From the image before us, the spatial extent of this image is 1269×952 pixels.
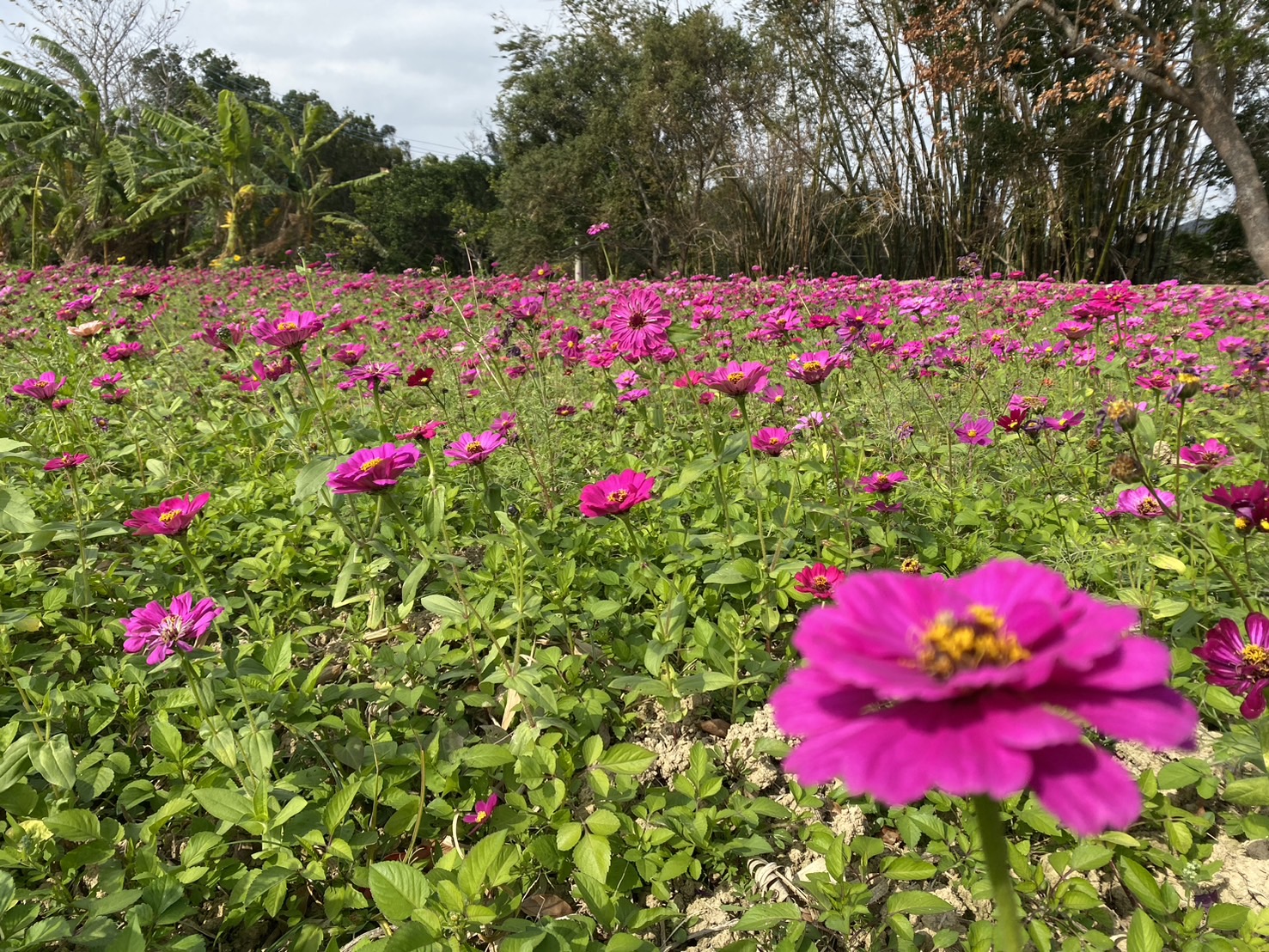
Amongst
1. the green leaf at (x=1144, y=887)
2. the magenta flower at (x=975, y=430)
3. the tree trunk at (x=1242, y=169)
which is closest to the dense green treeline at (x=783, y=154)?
the tree trunk at (x=1242, y=169)

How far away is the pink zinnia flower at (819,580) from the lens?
1.50 m

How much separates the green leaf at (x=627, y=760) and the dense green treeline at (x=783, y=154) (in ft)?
20.9

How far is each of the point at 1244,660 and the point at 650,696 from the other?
1.13m

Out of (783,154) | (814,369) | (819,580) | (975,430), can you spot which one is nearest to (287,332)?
(814,369)

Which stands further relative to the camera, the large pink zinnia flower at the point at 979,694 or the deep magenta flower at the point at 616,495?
the deep magenta flower at the point at 616,495

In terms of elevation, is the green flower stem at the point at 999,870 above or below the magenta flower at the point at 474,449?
below

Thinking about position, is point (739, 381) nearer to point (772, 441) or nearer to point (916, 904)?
point (772, 441)

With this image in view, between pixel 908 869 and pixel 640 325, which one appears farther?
pixel 640 325

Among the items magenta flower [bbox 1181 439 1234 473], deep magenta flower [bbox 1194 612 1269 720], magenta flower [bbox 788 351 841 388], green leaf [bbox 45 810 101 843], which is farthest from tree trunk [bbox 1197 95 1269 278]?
green leaf [bbox 45 810 101 843]

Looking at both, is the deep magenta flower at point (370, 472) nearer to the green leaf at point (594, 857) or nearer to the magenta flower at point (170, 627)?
the magenta flower at point (170, 627)

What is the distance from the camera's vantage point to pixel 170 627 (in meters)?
1.22

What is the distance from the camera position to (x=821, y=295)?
5.52 metres

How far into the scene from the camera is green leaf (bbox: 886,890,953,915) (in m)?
0.95

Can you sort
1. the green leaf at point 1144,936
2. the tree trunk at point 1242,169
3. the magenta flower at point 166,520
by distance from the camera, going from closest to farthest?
1. the green leaf at point 1144,936
2. the magenta flower at point 166,520
3. the tree trunk at point 1242,169
